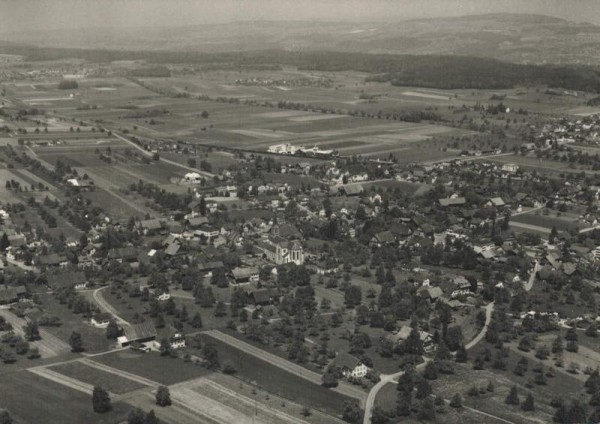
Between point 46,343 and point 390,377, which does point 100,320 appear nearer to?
point 46,343

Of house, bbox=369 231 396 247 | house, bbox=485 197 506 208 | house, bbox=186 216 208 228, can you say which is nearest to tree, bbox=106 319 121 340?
house, bbox=186 216 208 228

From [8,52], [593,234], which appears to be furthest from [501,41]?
[593,234]

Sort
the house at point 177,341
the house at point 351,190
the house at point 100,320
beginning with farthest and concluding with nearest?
the house at point 351,190 < the house at point 100,320 < the house at point 177,341

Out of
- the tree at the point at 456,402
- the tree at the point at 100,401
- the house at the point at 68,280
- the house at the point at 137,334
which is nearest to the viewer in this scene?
the tree at the point at 100,401

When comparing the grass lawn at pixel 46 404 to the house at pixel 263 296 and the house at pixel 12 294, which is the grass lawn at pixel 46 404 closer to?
the house at pixel 12 294

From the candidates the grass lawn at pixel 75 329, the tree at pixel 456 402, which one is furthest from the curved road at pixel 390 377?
the grass lawn at pixel 75 329
